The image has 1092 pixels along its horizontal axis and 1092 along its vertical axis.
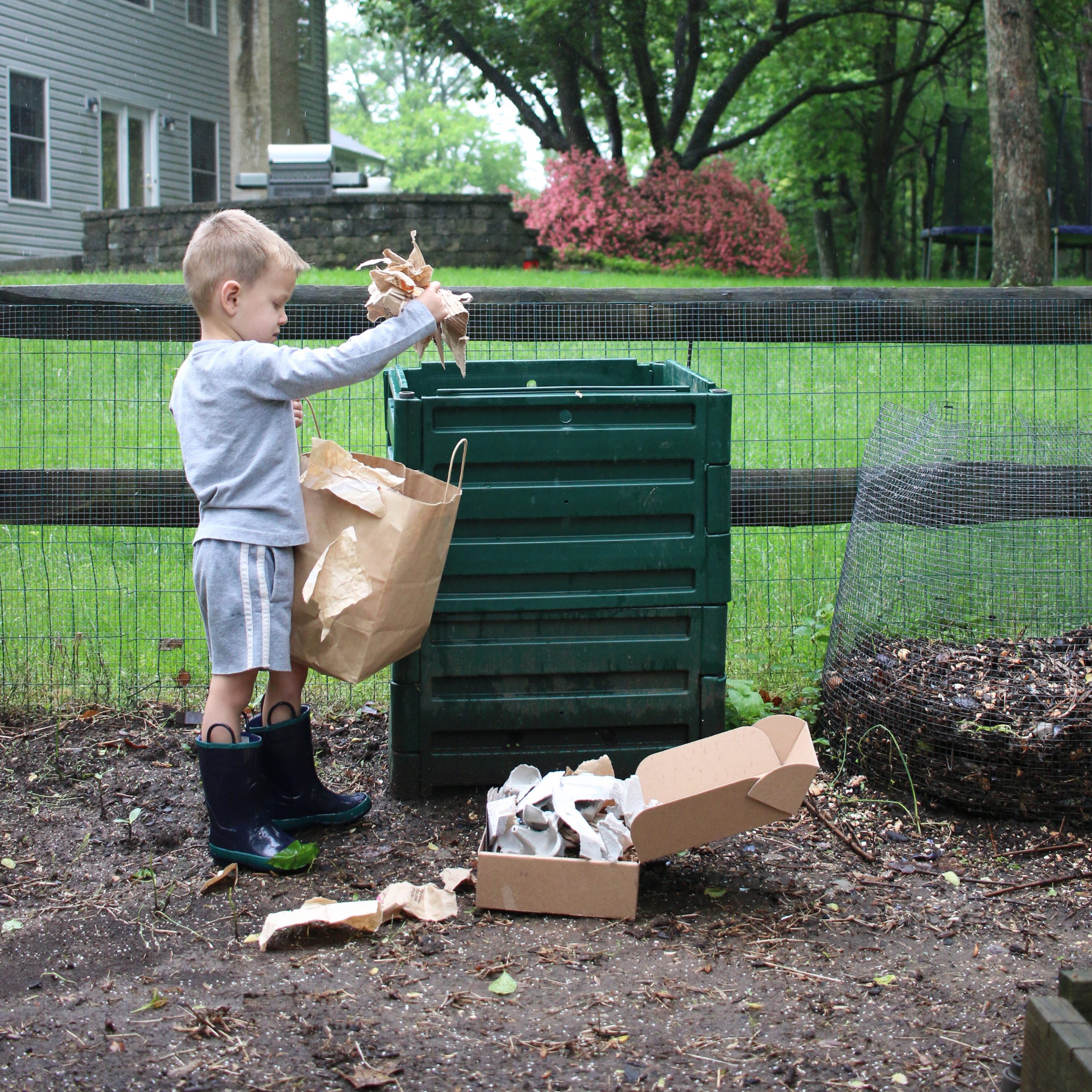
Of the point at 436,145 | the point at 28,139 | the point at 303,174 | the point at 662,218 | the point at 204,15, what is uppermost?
the point at 436,145

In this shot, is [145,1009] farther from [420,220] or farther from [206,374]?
[420,220]

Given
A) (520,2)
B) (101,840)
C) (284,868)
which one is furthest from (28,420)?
(520,2)

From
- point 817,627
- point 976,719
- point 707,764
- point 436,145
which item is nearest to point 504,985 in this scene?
point 707,764

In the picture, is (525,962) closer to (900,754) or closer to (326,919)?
(326,919)

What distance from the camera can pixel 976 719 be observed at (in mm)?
3178

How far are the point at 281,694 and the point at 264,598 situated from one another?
1.23 feet

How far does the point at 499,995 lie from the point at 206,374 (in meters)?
1.56

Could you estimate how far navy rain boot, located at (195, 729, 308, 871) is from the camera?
280 centimetres

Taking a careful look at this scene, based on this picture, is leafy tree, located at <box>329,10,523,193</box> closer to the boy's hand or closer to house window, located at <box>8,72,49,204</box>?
house window, located at <box>8,72,49,204</box>

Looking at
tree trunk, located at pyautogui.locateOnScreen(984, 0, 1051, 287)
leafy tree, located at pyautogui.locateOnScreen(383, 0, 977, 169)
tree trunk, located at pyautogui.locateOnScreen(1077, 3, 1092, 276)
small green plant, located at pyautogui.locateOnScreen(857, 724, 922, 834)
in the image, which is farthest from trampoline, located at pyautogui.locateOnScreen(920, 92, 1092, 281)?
small green plant, located at pyautogui.locateOnScreen(857, 724, 922, 834)

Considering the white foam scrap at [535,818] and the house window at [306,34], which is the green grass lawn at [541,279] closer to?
the white foam scrap at [535,818]

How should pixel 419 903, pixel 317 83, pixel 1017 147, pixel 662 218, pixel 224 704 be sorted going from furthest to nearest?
pixel 317 83, pixel 662 218, pixel 1017 147, pixel 224 704, pixel 419 903

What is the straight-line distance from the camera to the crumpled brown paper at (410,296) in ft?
8.99

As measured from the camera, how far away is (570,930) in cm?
255
